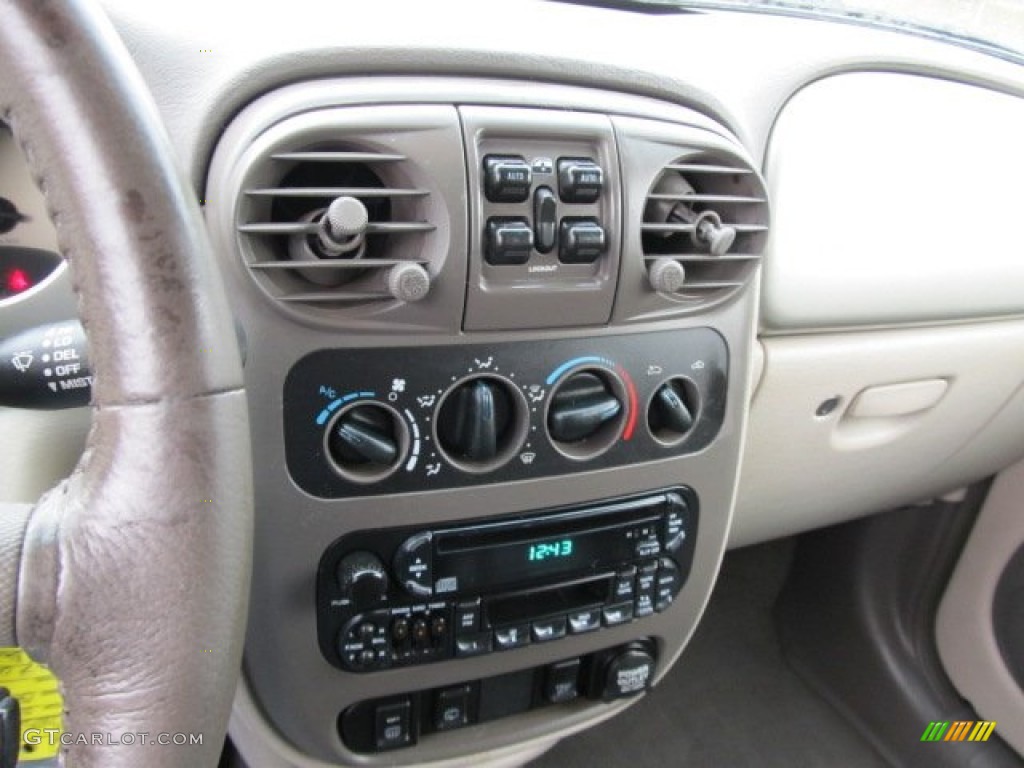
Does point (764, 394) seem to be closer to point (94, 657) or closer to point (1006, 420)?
point (1006, 420)

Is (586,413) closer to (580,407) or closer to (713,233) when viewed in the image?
(580,407)

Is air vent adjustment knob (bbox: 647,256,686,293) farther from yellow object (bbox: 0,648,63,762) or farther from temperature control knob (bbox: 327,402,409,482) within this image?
yellow object (bbox: 0,648,63,762)

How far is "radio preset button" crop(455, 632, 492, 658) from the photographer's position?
854 millimetres

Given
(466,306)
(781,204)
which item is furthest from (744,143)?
(466,306)

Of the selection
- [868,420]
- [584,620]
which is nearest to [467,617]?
[584,620]

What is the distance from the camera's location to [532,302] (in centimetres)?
75

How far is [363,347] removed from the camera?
0.72 meters

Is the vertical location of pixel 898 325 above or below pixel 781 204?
below

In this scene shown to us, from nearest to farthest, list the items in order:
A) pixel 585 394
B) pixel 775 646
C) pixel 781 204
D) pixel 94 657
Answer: pixel 94 657
pixel 585 394
pixel 781 204
pixel 775 646


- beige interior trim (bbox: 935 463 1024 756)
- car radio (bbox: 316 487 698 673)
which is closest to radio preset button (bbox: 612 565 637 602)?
car radio (bbox: 316 487 698 673)

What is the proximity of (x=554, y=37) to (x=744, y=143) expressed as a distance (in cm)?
23

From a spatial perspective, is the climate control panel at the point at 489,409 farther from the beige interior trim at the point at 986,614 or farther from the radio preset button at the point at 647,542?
the beige interior trim at the point at 986,614

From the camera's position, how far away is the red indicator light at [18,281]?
2.48 ft

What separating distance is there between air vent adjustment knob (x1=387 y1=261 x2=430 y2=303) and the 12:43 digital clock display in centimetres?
30
